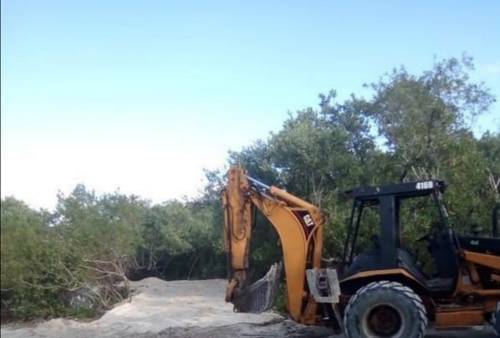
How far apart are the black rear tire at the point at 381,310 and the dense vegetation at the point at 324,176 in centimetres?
426

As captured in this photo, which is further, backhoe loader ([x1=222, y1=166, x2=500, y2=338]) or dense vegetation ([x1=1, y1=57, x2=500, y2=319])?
dense vegetation ([x1=1, y1=57, x2=500, y2=319])

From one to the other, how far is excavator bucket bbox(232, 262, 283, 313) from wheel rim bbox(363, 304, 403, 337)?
1.85m

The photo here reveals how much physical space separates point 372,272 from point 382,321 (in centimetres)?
75

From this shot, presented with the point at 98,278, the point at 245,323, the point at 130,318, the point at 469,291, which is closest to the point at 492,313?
the point at 469,291

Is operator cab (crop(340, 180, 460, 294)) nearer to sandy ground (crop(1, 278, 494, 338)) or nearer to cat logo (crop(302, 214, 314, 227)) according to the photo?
cat logo (crop(302, 214, 314, 227))

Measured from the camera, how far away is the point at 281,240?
406 inches

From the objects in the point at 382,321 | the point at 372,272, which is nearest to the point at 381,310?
the point at 382,321

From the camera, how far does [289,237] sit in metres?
10.2

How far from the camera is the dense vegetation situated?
53.7 ft

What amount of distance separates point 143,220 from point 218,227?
25.4ft

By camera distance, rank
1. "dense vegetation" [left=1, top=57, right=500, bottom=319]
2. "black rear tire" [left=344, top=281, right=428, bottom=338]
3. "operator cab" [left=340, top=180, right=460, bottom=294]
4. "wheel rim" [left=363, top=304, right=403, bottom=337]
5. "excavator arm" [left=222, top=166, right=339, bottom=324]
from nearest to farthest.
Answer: "black rear tire" [left=344, top=281, right=428, bottom=338], "wheel rim" [left=363, top=304, right=403, bottom=337], "operator cab" [left=340, top=180, right=460, bottom=294], "excavator arm" [left=222, top=166, right=339, bottom=324], "dense vegetation" [left=1, top=57, right=500, bottom=319]

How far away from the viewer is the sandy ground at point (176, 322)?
12.2 meters

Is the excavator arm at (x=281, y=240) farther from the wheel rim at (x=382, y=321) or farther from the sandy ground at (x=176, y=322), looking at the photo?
the sandy ground at (x=176, y=322)

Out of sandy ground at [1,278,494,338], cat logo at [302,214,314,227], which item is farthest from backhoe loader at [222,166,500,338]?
sandy ground at [1,278,494,338]
